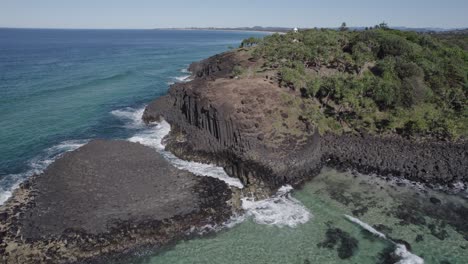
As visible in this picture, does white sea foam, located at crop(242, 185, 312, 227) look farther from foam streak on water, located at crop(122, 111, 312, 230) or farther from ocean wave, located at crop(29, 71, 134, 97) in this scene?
ocean wave, located at crop(29, 71, 134, 97)

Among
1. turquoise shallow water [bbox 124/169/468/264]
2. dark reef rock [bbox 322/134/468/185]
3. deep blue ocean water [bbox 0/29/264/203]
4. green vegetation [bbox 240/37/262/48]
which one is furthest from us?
green vegetation [bbox 240/37/262/48]

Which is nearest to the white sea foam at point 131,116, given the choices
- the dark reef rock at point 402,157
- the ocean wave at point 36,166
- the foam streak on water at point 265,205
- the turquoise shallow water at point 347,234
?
the ocean wave at point 36,166

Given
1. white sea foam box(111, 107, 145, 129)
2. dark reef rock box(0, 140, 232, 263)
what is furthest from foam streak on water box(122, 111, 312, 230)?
white sea foam box(111, 107, 145, 129)

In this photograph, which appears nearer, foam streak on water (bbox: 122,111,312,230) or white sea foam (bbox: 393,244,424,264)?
white sea foam (bbox: 393,244,424,264)

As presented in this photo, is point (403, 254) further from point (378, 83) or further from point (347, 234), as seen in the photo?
point (378, 83)

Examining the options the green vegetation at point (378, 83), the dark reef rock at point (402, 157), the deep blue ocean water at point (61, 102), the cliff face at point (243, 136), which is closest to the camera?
the cliff face at point (243, 136)

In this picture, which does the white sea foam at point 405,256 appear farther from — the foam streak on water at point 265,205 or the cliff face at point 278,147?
the cliff face at point 278,147

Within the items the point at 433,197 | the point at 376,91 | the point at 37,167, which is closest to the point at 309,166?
the point at 433,197
